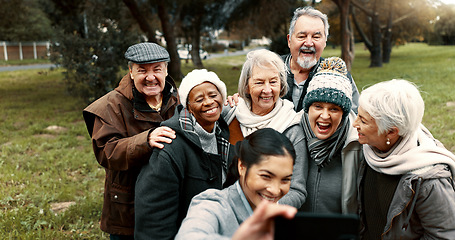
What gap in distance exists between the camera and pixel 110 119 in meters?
2.74

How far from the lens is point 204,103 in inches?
92.8

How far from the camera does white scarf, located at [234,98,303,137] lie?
2666 millimetres

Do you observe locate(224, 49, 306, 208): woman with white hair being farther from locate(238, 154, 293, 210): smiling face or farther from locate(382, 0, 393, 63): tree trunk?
locate(382, 0, 393, 63): tree trunk

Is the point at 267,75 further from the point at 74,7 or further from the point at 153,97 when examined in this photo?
the point at 74,7

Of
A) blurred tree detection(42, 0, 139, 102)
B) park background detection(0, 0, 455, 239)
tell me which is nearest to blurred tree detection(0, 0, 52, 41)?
park background detection(0, 0, 455, 239)

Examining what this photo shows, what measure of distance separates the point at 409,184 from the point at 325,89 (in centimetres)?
75

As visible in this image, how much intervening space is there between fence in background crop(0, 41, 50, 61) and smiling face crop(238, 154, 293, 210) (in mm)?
34064

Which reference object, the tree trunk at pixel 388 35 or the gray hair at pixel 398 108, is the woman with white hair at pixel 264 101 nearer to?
the gray hair at pixel 398 108

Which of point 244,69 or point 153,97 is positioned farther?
point 153,97

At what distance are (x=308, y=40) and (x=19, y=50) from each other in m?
36.3

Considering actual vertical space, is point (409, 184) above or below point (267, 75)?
below

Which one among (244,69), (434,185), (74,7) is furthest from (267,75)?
(74,7)

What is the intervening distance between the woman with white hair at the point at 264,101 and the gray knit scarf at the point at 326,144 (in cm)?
7

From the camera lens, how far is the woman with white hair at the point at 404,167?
2.09m
